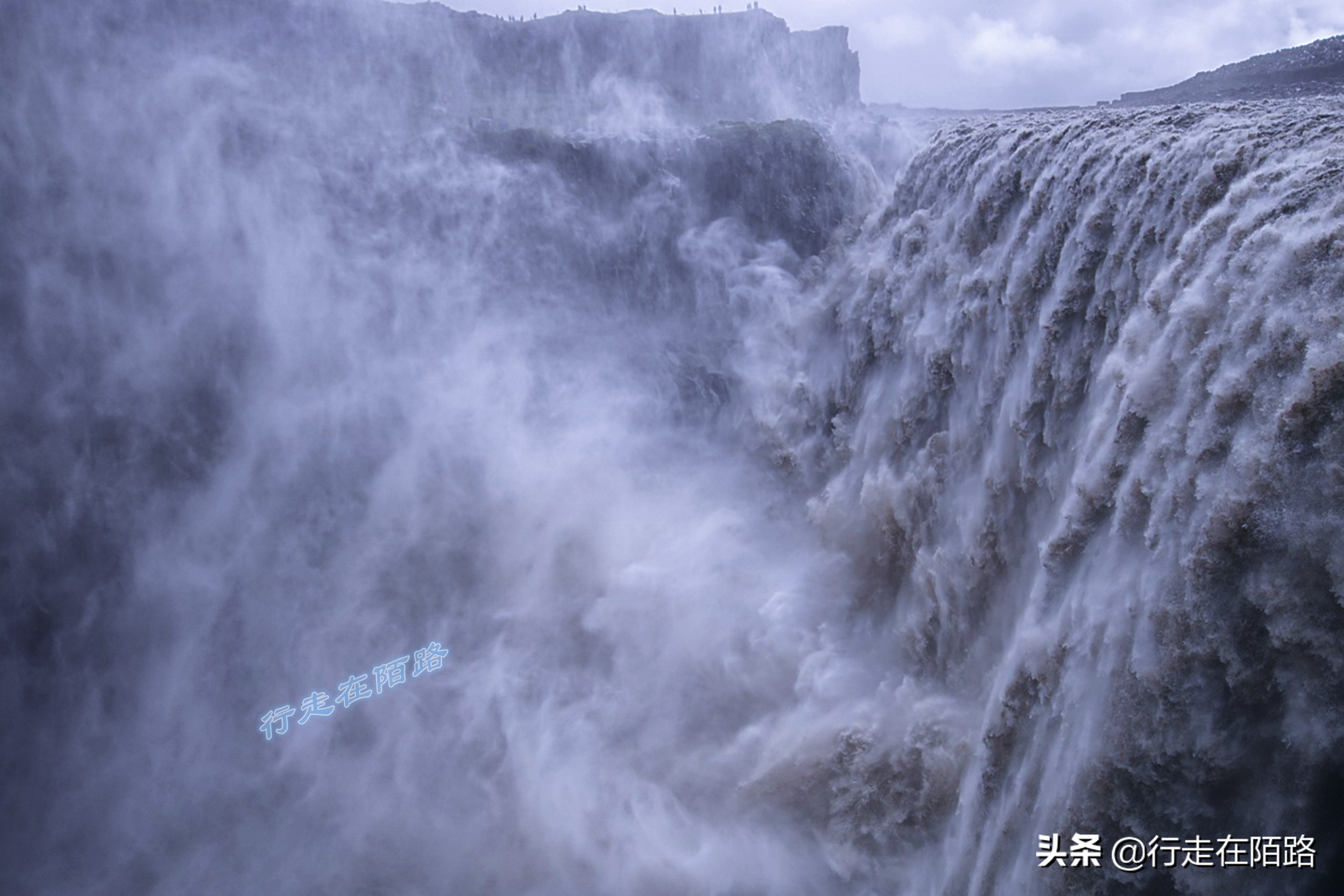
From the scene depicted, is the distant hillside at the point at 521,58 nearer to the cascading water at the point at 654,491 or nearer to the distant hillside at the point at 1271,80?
the cascading water at the point at 654,491

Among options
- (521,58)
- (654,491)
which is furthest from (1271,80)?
(521,58)

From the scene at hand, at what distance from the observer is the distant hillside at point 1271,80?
11617 mm

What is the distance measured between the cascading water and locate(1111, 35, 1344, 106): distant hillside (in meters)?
4.01

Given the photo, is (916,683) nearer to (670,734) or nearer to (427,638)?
(670,734)

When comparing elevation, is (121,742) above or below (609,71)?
below

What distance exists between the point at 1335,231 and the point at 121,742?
14180mm

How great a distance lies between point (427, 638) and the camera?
39.0ft

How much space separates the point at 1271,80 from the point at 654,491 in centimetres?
1235

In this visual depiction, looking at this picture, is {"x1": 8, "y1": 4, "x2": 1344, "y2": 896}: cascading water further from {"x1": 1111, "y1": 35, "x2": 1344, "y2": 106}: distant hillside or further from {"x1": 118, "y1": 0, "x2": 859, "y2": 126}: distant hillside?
{"x1": 1111, "y1": 35, "x2": 1344, "y2": 106}: distant hillside

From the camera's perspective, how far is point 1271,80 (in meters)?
13.3

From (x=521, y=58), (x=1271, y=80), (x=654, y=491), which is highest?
(x=521, y=58)

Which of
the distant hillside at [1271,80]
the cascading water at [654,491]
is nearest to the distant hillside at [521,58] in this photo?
the cascading water at [654,491]

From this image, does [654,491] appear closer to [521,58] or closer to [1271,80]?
[1271,80]

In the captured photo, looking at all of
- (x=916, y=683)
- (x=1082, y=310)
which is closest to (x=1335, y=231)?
(x=1082, y=310)
